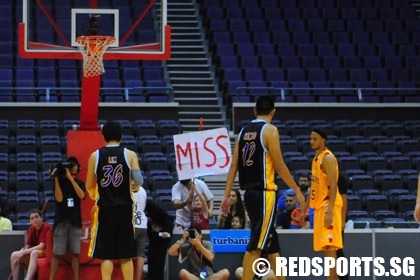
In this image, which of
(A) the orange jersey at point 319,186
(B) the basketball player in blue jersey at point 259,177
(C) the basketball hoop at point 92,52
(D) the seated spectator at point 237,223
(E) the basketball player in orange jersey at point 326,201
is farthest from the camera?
(D) the seated spectator at point 237,223

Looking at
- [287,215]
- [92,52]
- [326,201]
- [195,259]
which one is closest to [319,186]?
[326,201]

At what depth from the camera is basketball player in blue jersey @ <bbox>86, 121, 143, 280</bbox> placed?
391 inches

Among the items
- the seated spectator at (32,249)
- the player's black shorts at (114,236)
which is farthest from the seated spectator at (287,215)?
the player's black shorts at (114,236)

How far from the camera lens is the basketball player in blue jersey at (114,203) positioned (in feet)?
32.6

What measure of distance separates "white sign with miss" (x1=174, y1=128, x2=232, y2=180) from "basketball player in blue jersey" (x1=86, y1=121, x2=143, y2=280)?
312cm

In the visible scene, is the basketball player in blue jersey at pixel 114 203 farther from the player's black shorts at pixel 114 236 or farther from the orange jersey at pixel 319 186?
the orange jersey at pixel 319 186

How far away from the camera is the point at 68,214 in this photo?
1181 centimetres

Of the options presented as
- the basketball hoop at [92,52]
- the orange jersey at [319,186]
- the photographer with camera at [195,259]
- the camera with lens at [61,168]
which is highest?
the basketball hoop at [92,52]

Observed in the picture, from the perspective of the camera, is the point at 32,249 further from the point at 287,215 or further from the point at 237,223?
the point at 287,215

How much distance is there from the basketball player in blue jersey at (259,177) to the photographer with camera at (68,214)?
2907 mm

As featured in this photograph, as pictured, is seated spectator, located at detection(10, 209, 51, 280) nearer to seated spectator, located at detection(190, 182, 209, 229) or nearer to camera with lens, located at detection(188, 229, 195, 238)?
camera with lens, located at detection(188, 229, 195, 238)

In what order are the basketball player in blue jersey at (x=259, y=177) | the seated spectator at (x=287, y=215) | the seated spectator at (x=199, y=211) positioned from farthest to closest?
the seated spectator at (x=287, y=215) → the seated spectator at (x=199, y=211) → the basketball player in blue jersey at (x=259, y=177)

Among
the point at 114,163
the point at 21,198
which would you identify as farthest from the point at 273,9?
the point at 114,163

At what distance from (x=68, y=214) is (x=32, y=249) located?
32.4 inches
